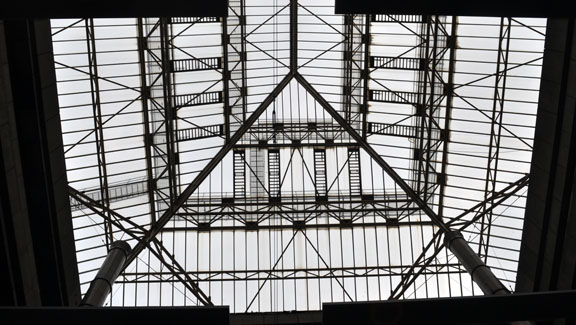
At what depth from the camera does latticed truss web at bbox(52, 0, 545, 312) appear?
101 feet

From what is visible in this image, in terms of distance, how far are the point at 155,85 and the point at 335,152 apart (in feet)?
38.0

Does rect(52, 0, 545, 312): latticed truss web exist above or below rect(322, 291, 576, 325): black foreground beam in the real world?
A: above

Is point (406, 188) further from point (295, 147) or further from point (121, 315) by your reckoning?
point (121, 315)

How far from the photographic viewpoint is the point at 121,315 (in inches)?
417

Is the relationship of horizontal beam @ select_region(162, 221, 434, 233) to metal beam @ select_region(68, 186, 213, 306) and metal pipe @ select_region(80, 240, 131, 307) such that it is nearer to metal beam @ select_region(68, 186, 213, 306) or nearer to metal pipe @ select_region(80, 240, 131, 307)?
metal beam @ select_region(68, 186, 213, 306)

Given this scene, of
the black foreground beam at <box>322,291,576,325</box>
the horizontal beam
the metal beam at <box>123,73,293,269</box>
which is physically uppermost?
the metal beam at <box>123,73,293,269</box>

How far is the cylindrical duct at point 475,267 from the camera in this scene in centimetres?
2341

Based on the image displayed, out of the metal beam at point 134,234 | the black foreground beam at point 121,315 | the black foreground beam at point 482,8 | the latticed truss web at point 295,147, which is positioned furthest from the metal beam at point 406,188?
the black foreground beam at point 121,315

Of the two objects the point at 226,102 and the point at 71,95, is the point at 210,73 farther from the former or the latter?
the point at 71,95

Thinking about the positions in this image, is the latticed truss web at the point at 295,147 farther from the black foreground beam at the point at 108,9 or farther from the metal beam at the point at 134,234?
the black foreground beam at the point at 108,9

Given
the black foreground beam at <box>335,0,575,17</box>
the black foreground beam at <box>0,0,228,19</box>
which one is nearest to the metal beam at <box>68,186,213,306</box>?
the black foreground beam at <box>0,0,228,19</box>

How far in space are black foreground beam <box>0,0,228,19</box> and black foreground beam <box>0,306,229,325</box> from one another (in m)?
5.21

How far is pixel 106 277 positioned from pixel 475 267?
48.5 ft

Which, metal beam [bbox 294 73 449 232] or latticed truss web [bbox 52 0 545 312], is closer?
latticed truss web [bbox 52 0 545 312]
